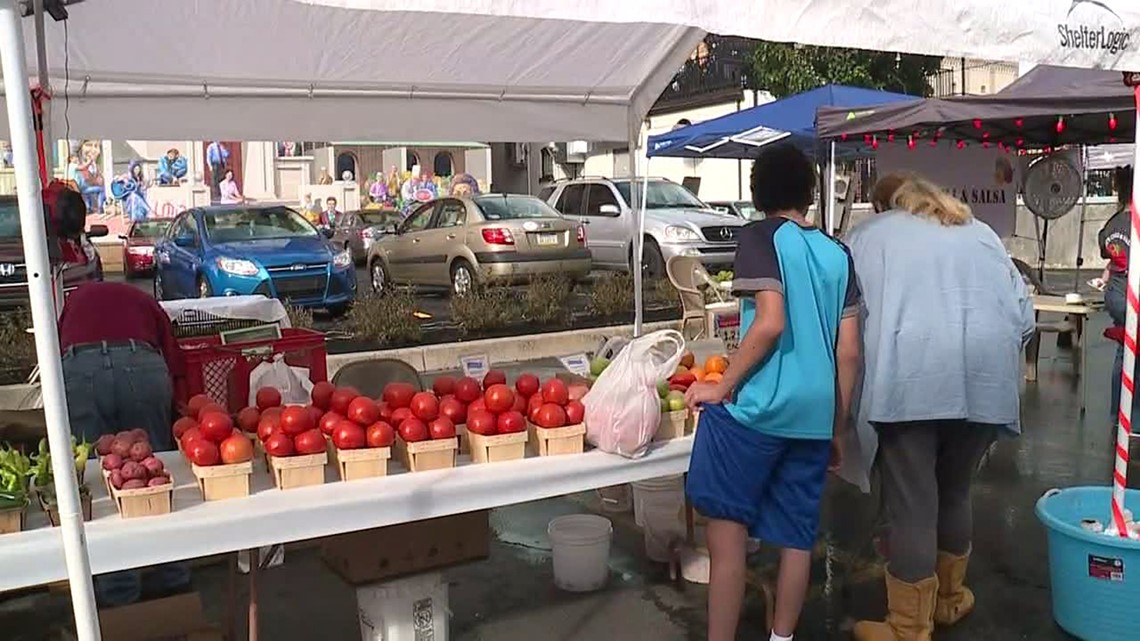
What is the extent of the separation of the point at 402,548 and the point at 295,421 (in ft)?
1.91

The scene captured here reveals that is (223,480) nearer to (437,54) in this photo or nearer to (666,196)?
(437,54)

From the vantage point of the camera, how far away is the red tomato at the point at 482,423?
3.50 metres

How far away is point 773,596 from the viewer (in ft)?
13.7

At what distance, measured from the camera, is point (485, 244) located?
45.0 feet

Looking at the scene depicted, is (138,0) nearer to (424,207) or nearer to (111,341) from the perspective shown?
(111,341)

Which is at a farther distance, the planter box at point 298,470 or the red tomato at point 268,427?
the red tomato at point 268,427

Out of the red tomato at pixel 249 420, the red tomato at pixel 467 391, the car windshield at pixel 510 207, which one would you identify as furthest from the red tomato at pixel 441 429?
the car windshield at pixel 510 207

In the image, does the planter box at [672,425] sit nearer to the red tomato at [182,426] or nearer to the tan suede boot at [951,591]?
the tan suede boot at [951,591]

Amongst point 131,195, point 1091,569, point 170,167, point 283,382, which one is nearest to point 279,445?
point 283,382

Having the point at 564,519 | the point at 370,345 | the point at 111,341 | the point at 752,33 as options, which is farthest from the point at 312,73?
the point at 370,345

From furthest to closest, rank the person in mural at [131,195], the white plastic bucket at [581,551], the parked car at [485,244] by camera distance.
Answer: the person in mural at [131,195], the parked car at [485,244], the white plastic bucket at [581,551]

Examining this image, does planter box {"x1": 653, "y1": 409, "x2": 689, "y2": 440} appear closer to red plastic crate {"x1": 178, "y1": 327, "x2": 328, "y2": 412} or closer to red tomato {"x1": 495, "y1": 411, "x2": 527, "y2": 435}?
red tomato {"x1": 495, "y1": 411, "x2": 527, "y2": 435}

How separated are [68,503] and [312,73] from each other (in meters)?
3.77

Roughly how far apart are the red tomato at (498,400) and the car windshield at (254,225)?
9635 millimetres
